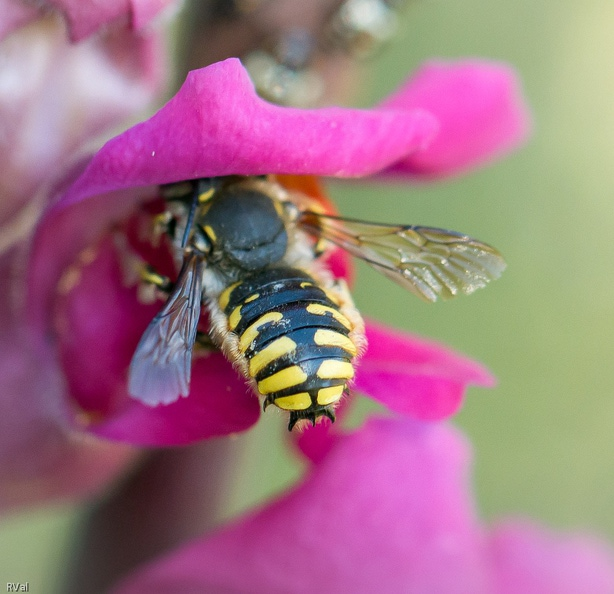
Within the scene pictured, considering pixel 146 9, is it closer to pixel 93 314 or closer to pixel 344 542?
pixel 93 314

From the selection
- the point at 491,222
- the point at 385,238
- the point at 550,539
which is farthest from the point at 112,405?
the point at 491,222

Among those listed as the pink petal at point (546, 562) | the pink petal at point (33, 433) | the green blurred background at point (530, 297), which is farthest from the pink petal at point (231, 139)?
the green blurred background at point (530, 297)

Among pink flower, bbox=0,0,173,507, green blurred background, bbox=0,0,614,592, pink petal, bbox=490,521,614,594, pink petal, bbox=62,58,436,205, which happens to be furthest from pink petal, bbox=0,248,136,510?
green blurred background, bbox=0,0,614,592

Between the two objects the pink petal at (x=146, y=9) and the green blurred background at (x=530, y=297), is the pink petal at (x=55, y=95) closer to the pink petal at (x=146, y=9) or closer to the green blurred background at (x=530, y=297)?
the pink petal at (x=146, y=9)

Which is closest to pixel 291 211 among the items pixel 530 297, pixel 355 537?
pixel 355 537

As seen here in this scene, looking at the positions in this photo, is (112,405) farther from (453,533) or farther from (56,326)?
(453,533)

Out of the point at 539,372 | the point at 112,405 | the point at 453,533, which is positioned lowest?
the point at 539,372
